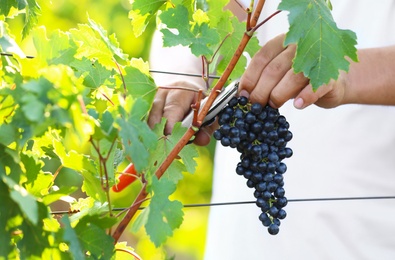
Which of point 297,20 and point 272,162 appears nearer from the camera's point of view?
point 297,20

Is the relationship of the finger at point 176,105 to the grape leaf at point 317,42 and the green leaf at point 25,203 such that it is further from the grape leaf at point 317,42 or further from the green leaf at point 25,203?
the green leaf at point 25,203

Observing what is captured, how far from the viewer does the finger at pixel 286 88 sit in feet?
3.83

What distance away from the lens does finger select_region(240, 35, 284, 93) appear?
117 centimetres

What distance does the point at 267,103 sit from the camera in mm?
1177

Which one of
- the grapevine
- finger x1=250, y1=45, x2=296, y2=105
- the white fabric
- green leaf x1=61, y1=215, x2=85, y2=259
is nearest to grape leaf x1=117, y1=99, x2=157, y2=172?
the grapevine

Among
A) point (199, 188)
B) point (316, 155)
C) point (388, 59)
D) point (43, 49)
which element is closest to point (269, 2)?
point (316, 155)

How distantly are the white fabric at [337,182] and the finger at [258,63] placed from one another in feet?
2.12

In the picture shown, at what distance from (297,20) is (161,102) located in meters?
0.49

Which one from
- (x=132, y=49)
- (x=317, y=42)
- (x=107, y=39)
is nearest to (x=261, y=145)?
(x=317, y=42)

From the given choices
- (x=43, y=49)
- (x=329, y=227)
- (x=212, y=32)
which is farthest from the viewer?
(x=329, y=227)

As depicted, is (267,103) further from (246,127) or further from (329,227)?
(329,227)

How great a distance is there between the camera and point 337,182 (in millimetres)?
1821

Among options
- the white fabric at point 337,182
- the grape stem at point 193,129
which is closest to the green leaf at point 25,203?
the grape stem at point 193,129

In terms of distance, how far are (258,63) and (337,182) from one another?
0.72 meters
